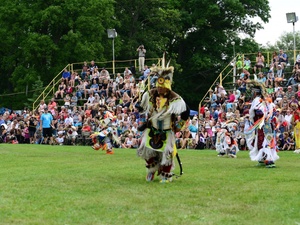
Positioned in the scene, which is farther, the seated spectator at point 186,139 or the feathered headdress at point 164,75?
the seated spectator at point 186,139

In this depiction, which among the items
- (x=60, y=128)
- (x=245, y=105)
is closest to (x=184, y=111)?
(x=245, y=105)

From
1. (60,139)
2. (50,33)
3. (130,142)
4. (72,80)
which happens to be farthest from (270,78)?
(50,33)

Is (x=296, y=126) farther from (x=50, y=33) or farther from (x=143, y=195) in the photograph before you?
(x=50, y=33)

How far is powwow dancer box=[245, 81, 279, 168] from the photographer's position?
15586 millimetres

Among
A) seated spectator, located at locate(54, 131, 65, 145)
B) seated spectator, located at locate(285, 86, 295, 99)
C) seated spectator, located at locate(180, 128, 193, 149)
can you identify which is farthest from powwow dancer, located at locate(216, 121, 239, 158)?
seated spectator, located at locate(54, 131, 65, 145)

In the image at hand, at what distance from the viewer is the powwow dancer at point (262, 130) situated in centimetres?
1559

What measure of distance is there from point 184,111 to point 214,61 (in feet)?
129

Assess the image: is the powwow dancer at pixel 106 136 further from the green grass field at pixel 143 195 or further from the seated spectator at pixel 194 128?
the green grass field at pixel 143 195

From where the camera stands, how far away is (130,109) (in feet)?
98.2

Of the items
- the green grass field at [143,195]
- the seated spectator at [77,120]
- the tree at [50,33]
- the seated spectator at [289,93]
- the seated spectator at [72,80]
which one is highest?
the tree at [50,33]

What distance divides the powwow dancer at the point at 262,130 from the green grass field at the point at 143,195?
35 centimetres

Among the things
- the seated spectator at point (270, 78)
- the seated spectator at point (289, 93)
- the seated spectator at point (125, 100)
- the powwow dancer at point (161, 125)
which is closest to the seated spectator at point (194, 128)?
the seated spectator at point (289, 93)

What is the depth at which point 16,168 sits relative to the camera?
15.3 metres

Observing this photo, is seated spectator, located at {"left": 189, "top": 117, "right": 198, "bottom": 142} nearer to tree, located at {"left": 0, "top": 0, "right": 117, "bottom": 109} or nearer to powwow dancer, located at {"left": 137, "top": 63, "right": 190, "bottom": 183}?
powwow dancer, located at {"left": 137, "top": 63, "right": 190, "bottom": 183}
